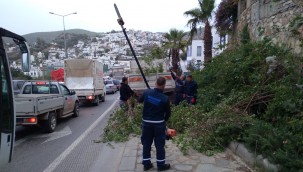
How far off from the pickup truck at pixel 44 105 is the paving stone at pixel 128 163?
464cm

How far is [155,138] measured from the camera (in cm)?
648

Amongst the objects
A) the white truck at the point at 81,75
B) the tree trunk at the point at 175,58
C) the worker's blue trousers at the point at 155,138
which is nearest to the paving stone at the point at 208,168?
the worker's blue trousers at the point at 155,138

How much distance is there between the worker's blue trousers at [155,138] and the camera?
6.39 meters

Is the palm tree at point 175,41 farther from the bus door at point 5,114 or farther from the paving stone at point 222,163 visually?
the bus door at point 5,114

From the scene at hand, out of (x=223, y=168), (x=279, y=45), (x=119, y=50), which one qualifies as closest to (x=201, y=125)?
(x=223, y=168)

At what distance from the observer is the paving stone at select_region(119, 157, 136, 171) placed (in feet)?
22.1

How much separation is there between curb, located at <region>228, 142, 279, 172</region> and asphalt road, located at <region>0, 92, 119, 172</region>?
2997 mm

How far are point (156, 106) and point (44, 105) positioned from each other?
620cm

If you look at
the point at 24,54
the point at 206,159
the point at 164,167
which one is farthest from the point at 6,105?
the point at 206,159

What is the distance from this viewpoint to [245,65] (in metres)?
10.2

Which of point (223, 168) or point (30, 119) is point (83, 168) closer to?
point (223, 168)

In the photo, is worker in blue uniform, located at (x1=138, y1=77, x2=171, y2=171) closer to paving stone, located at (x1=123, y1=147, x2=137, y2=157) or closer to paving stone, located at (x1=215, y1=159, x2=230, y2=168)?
paving stone, located at (x1=215, y1=159, x2=230, y2=168)

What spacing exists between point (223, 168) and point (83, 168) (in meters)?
2.78

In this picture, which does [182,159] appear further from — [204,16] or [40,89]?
[204,16]
